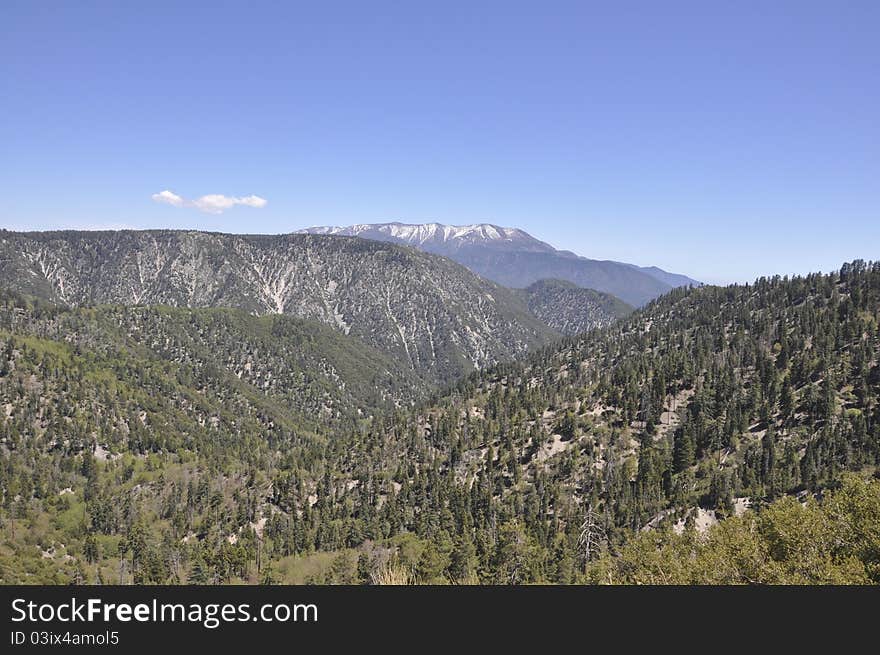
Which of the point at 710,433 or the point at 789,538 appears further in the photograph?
the point at 710,433

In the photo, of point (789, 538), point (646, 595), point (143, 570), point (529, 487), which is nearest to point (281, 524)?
point (143, 570)

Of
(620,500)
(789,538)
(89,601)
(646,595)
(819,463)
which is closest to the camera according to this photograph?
(89,601)

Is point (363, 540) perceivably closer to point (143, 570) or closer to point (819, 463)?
Answer: point (143, 570)

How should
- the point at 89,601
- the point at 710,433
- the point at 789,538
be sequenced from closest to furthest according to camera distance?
the point at 89,601 < the point at 789,538 < the point at 710,433

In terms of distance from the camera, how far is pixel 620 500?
172 metres

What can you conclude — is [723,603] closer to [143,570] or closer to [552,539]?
[552,539]

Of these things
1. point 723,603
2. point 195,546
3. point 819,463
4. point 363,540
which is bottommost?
point 195,546

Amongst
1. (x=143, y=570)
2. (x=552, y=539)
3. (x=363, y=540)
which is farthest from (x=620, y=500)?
(x=143, y=570)

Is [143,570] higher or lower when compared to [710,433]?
lower

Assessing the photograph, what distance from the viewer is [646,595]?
23781 mm

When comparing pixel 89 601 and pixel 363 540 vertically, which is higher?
pixel 89 601

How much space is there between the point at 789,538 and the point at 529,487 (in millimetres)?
154355

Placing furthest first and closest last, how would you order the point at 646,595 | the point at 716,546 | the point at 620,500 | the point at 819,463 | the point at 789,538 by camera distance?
the point at 620,500
the point at 819,463
the point at 716,546
the point at 789,538
the point at 646,595

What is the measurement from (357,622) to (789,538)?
4806 cm
